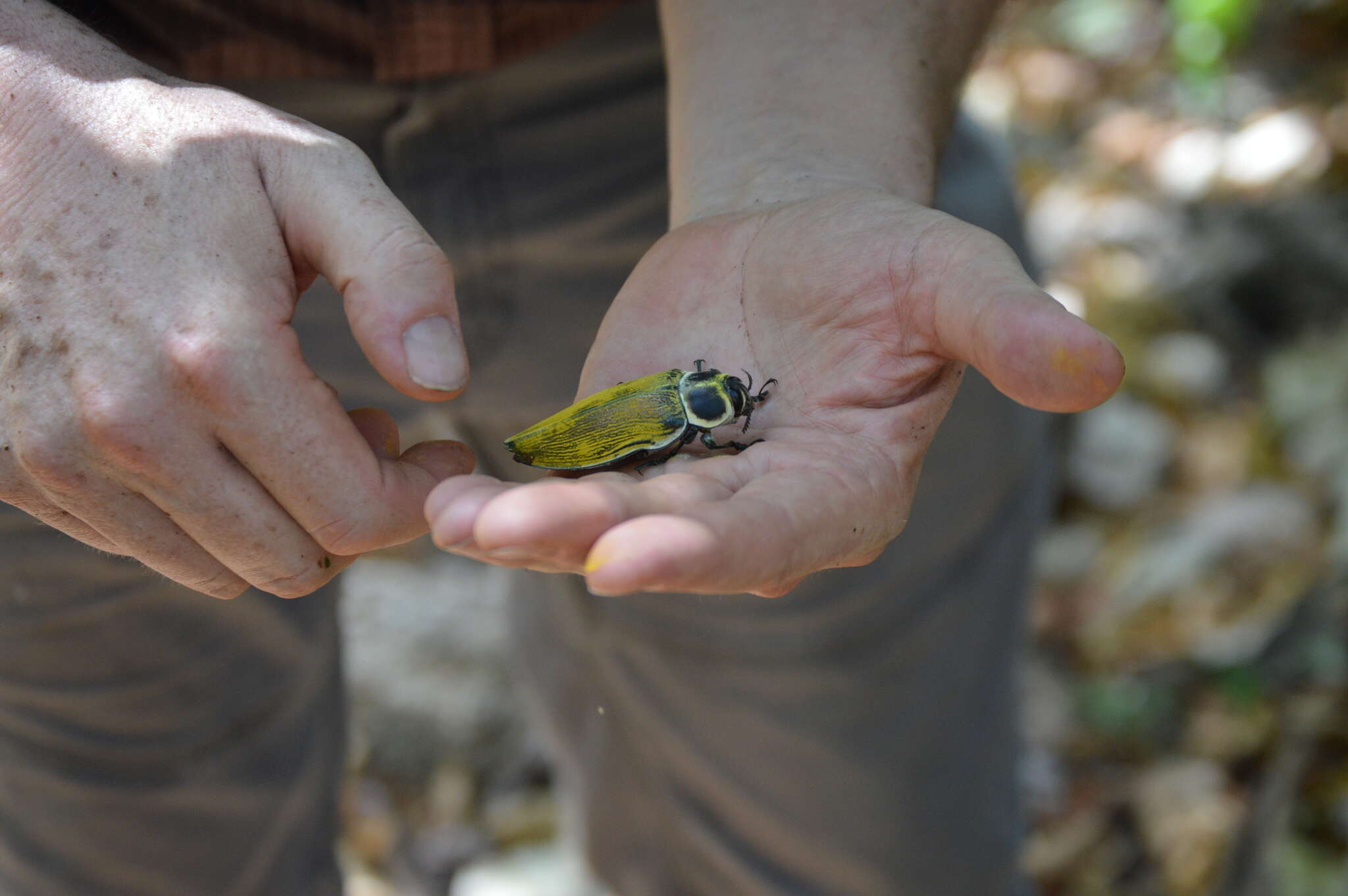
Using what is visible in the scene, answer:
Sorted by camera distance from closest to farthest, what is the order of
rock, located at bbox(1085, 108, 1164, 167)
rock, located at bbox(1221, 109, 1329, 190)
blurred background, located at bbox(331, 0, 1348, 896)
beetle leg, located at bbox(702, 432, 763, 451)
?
1. beetle leg, located at bbox(702, 432, 763, 451)
2. blurred background, located at bbox(331, 0, 1348, 896)
3. rock, located at bbox(1221, 109, 1329, 190)
4. rock, located at bbox(1085, 108, 1164, 167)

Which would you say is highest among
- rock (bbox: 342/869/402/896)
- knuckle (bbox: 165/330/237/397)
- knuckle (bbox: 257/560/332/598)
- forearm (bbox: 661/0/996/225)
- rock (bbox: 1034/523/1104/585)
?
forearm (bbox: 661/0/996/225)

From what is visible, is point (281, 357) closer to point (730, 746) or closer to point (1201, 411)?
point (730, 746)

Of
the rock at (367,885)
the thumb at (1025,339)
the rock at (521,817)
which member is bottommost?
the rock at (367,885)

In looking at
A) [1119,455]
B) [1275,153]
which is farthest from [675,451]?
[1275,153]

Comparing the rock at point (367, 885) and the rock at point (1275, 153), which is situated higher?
the rock at point (1275, 153)

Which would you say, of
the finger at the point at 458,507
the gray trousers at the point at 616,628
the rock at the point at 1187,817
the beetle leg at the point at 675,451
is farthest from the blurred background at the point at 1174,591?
the finger at the point at 458,507

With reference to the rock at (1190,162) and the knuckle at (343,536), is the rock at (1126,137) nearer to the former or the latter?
the rock at (1190,162)

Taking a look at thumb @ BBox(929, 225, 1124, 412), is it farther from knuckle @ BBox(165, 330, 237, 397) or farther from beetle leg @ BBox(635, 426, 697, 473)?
knuckle @ BBox(165, 330, 237, 397)

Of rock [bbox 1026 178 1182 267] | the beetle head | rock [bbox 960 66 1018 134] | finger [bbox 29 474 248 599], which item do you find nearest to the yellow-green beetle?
the beetle head
